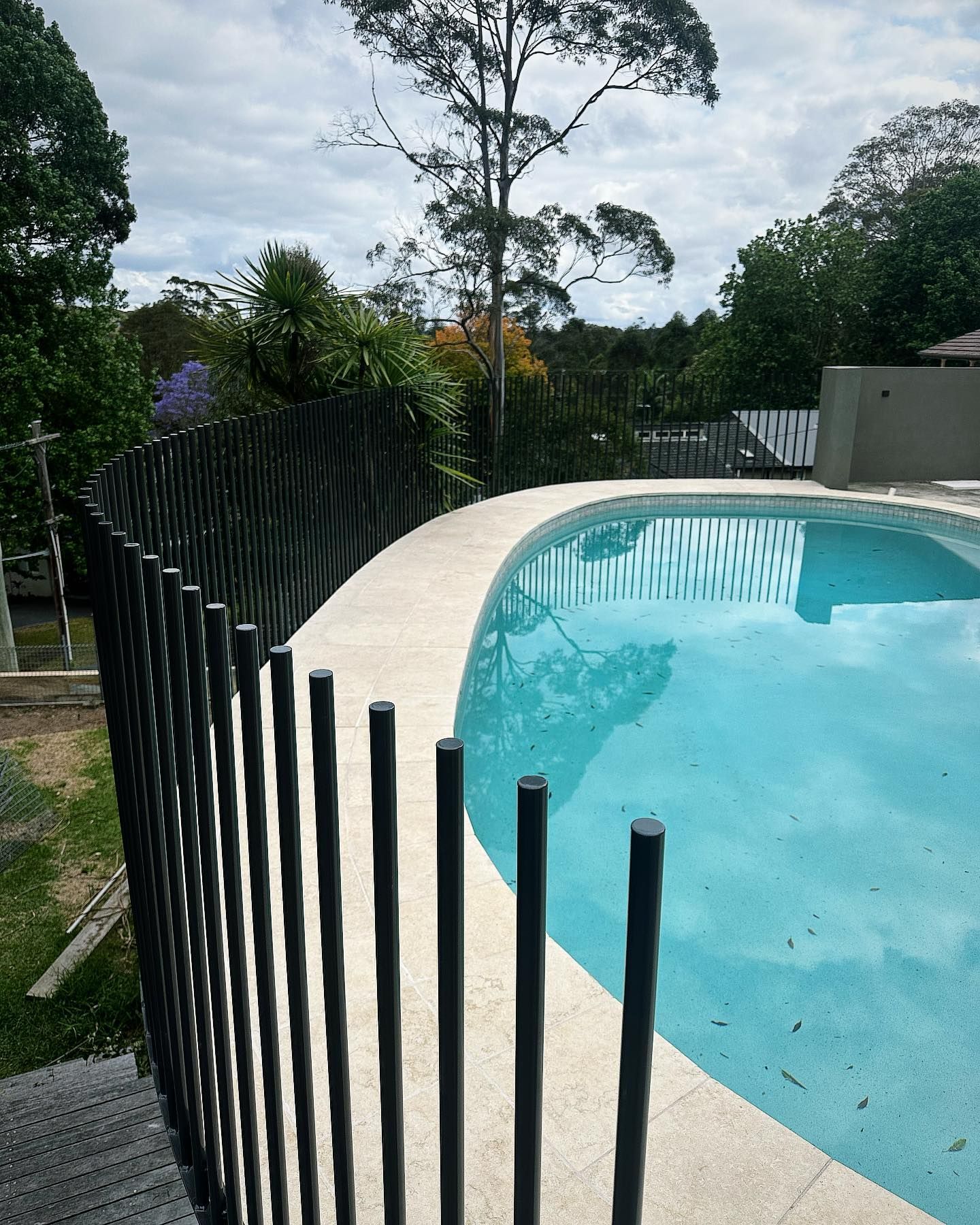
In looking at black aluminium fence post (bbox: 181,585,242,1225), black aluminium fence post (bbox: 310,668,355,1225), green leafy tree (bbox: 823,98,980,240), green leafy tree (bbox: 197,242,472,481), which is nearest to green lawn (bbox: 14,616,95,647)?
green leafy tree (bbox: 197,242,472,481)

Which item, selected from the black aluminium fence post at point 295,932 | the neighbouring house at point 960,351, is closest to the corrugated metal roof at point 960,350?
the neighbouring house at point 960,351

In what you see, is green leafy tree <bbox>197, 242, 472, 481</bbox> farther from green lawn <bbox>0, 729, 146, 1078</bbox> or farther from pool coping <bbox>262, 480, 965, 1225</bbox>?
pool coping <bbox>262, 480, 965, 1225</bbox>

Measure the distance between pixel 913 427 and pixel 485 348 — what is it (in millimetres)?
11680

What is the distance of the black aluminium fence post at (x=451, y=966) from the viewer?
92 centimetres

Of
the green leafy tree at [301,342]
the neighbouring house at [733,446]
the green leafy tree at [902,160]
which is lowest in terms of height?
the neighbouring house at [733,446]

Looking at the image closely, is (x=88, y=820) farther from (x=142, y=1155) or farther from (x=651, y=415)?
(x=651, y=415)

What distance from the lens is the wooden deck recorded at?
6.49 ft

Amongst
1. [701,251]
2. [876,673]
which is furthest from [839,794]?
[701,251]

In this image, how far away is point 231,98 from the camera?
2283 centimetres

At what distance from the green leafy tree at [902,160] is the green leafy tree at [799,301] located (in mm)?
11457

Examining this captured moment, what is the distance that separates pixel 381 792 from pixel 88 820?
478 centimetres

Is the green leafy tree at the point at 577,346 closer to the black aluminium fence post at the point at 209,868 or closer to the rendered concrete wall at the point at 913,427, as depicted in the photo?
the rendered concrete wall at the point at 913,427

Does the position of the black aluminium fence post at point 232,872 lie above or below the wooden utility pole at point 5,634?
above

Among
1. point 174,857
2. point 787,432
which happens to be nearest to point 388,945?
point 174,857
